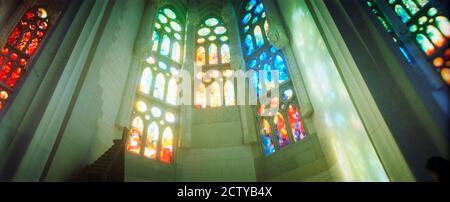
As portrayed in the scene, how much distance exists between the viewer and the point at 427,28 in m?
5.80

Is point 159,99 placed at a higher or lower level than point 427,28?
higher

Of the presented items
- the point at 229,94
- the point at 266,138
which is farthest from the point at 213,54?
the point at 266,138

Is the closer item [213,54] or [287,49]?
[287,49]

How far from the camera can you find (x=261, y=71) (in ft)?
31.6

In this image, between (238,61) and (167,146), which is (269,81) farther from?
(167,146)

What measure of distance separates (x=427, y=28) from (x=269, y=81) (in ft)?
15.0

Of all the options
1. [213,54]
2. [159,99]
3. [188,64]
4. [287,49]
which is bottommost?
[159,99]

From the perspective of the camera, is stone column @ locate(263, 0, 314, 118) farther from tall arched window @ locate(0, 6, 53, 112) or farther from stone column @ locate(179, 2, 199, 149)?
tall arched window @ locate(0, 6, 53, 112)

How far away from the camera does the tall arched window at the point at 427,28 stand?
527 centimetres

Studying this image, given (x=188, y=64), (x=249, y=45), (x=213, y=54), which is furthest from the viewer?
(x=213, y=54)

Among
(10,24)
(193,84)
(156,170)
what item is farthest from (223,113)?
(10,24)

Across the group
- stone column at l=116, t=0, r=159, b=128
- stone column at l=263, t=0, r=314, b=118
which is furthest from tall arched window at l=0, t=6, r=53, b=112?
stone column at l=263, t=0, r=314, b=118

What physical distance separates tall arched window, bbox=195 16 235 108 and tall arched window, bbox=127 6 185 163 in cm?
89

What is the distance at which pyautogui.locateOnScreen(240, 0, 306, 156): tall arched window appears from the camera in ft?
25.3
